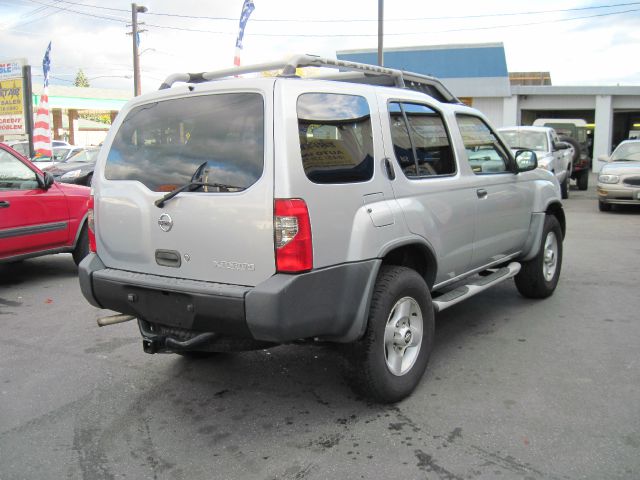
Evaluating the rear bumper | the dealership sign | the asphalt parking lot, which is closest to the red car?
the asphalt parking lot

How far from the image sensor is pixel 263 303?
313 centimetres

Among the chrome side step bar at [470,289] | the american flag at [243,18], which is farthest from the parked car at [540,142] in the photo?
the chrome side step bar at [470,289]

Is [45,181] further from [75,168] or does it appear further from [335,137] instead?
[75,168]

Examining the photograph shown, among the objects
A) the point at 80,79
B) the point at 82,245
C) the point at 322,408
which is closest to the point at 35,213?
the point at 82,245

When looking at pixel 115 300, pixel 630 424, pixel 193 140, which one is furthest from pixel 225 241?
pixel 630 424

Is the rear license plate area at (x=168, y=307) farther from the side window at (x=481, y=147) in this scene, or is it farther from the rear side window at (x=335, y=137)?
the side window at (x=481, y=147)

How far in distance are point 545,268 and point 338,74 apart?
310 cm

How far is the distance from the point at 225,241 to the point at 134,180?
0.86 m

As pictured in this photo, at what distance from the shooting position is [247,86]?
11.2 feet

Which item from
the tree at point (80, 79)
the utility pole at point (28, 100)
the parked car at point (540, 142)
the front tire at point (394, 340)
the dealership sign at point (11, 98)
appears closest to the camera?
the front tire at point (394, 340)

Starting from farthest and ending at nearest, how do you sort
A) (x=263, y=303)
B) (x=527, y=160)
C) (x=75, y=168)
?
1. (x=75, y=168)
2. (x=527, y=160)
3. (x=263, y=303)

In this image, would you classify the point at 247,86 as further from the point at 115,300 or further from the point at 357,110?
the point at 115,300

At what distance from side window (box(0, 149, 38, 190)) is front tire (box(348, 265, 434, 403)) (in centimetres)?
527

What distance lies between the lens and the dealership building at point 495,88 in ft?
94.5
